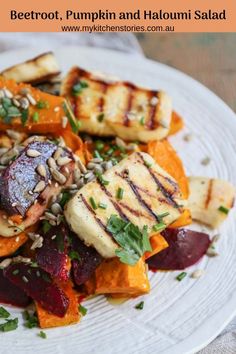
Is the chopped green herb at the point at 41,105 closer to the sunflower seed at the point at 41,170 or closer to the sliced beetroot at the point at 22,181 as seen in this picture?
the sliced beetroot at the point at 22,181

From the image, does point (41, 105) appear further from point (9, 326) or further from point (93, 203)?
point (9, 326)

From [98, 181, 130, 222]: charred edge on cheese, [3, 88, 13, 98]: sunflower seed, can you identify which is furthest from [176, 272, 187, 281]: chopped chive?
[3, 88, 13, 98]: sunflower seed

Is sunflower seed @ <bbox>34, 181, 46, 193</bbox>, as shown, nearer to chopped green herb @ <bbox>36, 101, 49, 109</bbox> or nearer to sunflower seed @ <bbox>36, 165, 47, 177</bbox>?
sunflower seed @ <bbox>36, 165, 47, 177</bbox>

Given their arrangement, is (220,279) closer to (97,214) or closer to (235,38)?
(97,214)

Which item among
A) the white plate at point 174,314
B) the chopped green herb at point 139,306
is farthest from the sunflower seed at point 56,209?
the chopped green herb at point 139,306

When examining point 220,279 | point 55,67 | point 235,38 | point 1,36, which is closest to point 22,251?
point 220,279

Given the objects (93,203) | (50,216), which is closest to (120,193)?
(93,203)
